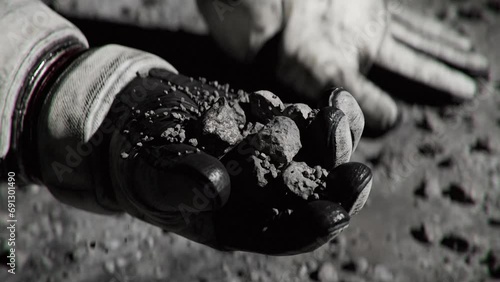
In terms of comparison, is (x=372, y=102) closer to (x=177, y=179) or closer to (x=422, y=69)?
(x=422, y=69)

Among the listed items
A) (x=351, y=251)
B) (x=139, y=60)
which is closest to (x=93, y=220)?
(x=139, y=60)

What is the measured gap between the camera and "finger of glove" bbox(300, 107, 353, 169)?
0.65 m

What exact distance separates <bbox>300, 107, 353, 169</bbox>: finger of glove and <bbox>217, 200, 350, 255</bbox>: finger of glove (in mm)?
73

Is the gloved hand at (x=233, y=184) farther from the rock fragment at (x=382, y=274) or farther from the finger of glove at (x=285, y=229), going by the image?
the rock fragment at (x=382, y=274)

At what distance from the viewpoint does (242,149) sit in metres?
0.69

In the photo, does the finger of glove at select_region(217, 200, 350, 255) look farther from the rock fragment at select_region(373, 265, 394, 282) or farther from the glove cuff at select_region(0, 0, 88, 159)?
the rock fragment at select_region(373, 265, 394, 282)

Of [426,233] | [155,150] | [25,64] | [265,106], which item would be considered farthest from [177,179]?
[426,233]

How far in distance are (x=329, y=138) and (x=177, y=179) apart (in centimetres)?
20

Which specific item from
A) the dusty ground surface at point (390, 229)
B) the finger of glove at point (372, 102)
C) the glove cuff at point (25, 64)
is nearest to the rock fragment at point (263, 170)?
the glove cuff at point (25, 64)

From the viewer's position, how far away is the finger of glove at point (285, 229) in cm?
60

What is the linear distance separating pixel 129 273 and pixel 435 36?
1043mm

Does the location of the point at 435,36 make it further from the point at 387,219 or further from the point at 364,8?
the point at 387,219

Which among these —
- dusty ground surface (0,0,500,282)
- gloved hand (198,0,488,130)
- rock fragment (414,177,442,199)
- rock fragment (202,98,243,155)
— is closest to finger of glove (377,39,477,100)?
gloved hand (198,0,488,130)

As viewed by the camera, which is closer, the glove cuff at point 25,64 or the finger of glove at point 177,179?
the finger of glove at point 177,179
